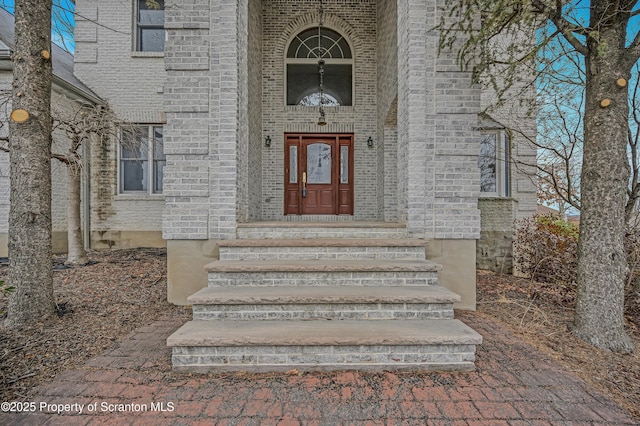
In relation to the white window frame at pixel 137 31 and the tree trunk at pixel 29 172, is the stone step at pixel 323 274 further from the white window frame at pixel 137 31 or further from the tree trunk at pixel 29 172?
the white window frame at pixel 137 31

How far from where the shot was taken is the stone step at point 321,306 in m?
2.66

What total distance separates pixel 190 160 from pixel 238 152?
56cm

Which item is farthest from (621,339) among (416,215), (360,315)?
(360,315)

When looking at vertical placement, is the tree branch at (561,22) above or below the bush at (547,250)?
above

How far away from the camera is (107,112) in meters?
5.33

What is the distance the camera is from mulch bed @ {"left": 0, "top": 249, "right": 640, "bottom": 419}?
221 cm

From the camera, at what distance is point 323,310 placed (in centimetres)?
270

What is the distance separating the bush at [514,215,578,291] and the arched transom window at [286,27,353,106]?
4.75 m

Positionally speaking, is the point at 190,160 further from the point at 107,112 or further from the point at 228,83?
the point at 107,112

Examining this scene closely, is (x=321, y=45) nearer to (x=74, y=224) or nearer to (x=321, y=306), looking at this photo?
(x=74, y=224)

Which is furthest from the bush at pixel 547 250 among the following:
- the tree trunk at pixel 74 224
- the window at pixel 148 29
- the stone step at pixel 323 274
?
the window at pixel 148 29

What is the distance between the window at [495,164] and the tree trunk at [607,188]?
471 cm

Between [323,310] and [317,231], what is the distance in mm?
1318

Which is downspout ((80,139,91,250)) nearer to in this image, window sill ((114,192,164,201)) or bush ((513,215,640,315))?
window sill ((114,192,164,201))
